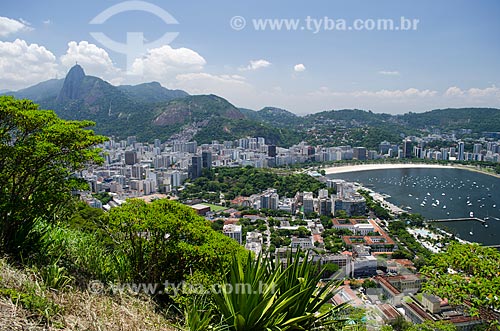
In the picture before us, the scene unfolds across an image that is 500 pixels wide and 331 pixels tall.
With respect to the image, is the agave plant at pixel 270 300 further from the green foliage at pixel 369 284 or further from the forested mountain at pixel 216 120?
the forested mountain at pixel 216 120

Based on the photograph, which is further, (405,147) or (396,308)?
(405,147)

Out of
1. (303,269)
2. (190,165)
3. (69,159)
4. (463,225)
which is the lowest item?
(463,225)

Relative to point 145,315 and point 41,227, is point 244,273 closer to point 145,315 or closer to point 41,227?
point 145,315

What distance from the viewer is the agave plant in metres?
1.32

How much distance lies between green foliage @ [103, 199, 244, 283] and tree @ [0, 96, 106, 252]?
0.33 meters

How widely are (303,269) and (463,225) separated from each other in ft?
49.1

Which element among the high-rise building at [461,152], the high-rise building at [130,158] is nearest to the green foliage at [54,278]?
the high-rise building at [130,158]

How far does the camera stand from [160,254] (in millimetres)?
1905

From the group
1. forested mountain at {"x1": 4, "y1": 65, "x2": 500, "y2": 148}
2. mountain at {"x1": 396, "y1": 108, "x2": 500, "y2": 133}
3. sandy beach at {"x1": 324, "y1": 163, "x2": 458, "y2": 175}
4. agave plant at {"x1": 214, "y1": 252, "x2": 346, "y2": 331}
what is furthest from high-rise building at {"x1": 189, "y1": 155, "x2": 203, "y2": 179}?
mountain at {"x1": 396, "y1": 108, "x2": 500, "y2": 133}

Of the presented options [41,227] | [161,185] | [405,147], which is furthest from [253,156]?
[41,227]

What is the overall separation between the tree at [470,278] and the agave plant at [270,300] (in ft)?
2.45

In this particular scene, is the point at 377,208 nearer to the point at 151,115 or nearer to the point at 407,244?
the point at 407,244

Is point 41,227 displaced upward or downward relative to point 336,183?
upward

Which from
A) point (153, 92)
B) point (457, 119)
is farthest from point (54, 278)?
point (153, 92)
